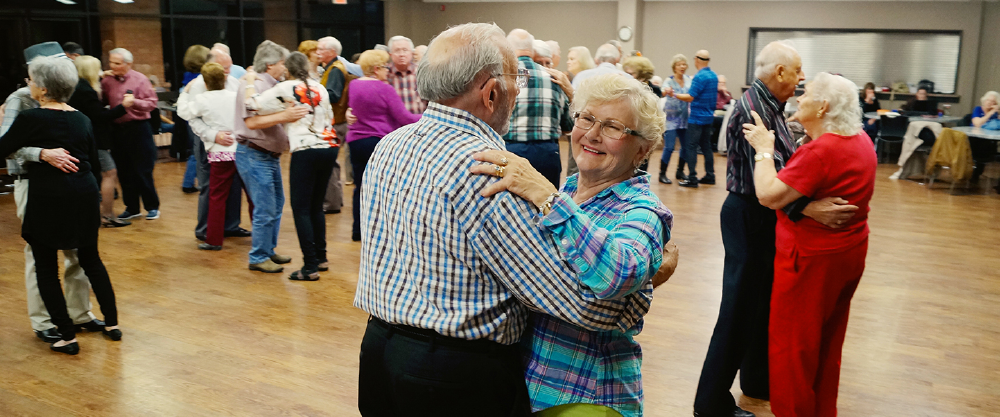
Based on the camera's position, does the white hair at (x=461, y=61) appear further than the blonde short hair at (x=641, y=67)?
No

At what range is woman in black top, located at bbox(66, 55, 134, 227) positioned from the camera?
19.5ft

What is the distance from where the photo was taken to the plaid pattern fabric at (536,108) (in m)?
4.76

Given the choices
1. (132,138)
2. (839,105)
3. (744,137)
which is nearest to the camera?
(839,105)

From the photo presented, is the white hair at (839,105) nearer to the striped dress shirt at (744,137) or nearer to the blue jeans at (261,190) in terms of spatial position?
the striped dress shirt at (744,137)

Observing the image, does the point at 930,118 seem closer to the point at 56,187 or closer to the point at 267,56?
the point at 267,56

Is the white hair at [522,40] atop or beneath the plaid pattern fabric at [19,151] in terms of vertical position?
atop

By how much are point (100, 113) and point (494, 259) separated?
5772 mm

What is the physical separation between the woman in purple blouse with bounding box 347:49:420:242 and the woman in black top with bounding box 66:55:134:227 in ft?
7.27

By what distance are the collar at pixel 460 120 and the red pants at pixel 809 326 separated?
1651 millimetres

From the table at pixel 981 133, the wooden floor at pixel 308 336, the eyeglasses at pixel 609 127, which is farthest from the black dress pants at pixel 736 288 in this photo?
the table at pixel 981 133

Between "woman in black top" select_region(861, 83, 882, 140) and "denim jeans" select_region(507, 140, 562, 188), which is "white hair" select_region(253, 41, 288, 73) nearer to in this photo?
"denim jeans" select_region(507, 140, 562, 188)

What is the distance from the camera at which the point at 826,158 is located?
8.49 ft

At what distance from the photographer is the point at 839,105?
2.59m

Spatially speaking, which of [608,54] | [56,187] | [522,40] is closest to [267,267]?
[56,187]
